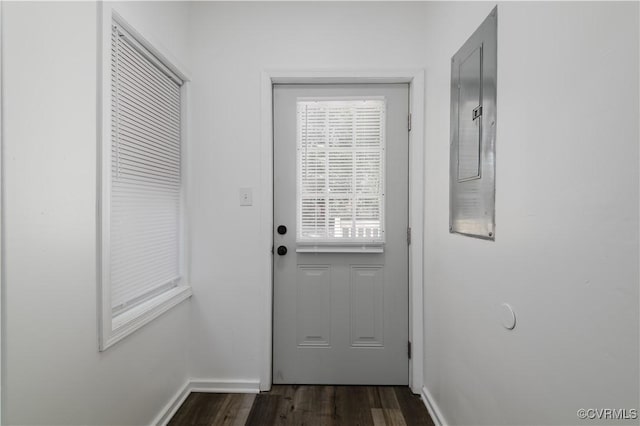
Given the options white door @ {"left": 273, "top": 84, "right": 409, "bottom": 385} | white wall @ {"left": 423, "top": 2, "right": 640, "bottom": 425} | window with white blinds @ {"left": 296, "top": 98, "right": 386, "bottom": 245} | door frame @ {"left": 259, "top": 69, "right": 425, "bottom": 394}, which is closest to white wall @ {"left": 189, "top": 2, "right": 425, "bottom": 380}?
door frame @ {"left": 259, "top": 69, "right": 425, "bottom": 394}

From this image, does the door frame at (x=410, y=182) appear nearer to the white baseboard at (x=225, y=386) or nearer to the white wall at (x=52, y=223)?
the white baseboard at (x=225, y=386)

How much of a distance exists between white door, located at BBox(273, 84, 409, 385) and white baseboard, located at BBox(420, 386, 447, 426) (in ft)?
0.54

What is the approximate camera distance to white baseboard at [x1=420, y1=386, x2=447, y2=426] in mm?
1726

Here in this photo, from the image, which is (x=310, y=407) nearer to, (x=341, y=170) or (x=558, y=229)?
(x=341, y=170)

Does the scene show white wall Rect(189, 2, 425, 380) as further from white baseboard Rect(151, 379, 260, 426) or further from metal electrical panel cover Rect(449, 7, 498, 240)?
metal electrical panel cover Rect(449, 7, 498, 240)

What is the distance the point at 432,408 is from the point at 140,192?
1930 mm

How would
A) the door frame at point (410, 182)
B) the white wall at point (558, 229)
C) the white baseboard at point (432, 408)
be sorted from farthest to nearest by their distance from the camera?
the door frame at point (410, 182)
the white baseboard at point (432, 408)
the white wall at point (558, 229)

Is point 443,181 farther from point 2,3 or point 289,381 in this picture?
point 2,3

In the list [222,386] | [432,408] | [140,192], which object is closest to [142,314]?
[140,192]

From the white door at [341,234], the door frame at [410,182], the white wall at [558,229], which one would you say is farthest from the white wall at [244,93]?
the white wall at [558,229]

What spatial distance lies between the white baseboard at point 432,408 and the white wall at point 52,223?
60.4 inches

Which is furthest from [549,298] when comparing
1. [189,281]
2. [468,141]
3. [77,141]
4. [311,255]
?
[189,281]

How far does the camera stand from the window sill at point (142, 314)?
1348mm

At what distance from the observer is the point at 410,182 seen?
2088 mm
